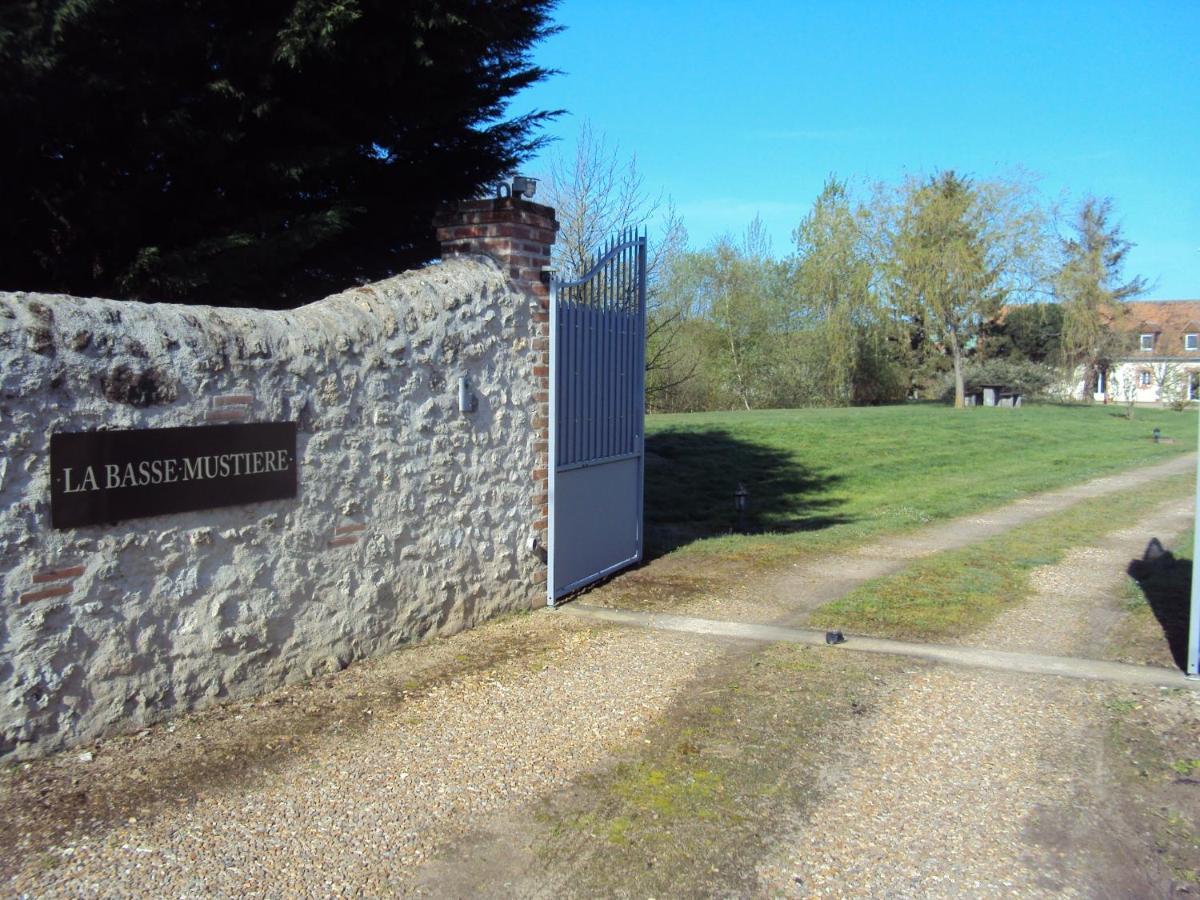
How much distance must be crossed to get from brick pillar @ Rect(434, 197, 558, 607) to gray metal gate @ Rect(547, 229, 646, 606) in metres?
0.07

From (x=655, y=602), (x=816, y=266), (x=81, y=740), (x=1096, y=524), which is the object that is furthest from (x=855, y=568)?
(x=816, y=266)

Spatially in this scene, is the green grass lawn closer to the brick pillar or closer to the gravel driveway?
the brick pillar

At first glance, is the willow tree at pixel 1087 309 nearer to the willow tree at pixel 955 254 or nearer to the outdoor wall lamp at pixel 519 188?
the willow tree at pixel 955 254

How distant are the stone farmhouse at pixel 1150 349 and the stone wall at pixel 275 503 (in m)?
43.0

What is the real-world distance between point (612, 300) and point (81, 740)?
5488mm

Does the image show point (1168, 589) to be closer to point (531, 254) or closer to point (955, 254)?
point (531, 254)

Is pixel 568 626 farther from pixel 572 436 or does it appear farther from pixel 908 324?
pixel 908 324

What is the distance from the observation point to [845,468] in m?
18.8

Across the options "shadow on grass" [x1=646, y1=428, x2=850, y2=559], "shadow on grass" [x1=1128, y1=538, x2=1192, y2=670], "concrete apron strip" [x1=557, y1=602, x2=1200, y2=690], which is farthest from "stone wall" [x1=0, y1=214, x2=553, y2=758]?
"shadow on grass" [x1=1128, y1=538, x2=1192, y2=670]

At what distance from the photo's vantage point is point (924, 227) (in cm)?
3834

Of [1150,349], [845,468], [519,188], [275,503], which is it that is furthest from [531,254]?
[1150,349]

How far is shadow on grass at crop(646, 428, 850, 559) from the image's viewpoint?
1245 centimetres

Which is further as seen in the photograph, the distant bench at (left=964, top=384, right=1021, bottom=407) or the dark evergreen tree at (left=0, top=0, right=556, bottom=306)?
the distant bench at (left=964, top=384, right=1021, bottom=407)

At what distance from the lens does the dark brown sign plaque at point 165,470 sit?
445 cm
